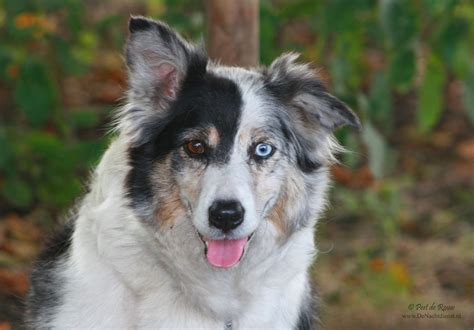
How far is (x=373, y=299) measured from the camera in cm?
683

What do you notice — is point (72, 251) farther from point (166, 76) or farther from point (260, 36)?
point (260, 36)

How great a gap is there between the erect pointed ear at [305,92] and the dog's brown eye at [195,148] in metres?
0.47

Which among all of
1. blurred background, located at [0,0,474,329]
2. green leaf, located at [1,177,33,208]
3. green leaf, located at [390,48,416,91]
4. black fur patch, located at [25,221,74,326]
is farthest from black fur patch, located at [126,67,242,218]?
green leaf, located at [1,177,33,208]

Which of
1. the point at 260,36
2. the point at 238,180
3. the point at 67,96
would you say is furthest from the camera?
the point at 67,96

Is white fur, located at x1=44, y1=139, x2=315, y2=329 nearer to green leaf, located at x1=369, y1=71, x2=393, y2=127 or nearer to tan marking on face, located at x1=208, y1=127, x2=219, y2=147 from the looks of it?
tan marking on face, located at x1=208, y1=127, x2=219, y2=147

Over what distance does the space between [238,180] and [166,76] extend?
2.04 ft

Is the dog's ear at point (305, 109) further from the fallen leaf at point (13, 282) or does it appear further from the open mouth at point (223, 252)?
the fallen leaf at point (13, 282)

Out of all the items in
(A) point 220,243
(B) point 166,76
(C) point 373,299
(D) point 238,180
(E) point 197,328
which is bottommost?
(C) point 373,299

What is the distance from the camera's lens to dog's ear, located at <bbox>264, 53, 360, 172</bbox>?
4543 mm

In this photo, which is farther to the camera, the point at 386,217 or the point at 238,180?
the point at 386,217

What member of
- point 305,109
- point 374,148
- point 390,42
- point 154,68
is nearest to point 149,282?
point 154,68

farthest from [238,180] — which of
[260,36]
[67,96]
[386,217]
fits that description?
[67,96]


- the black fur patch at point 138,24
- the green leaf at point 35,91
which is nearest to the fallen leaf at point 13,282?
the green leaf at point 35,91

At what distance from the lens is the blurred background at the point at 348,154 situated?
20.9ft
